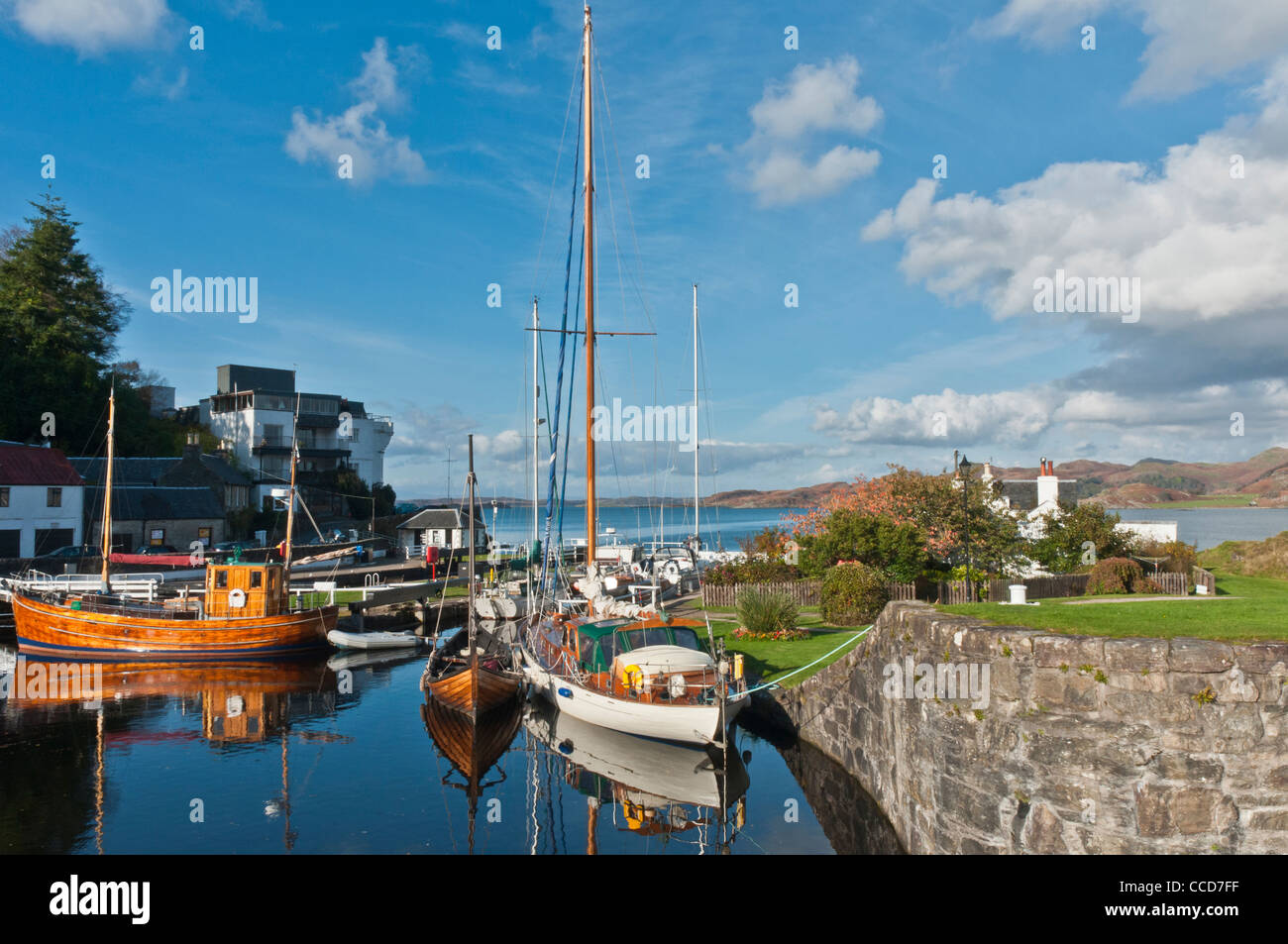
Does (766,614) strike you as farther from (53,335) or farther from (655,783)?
(53,335)

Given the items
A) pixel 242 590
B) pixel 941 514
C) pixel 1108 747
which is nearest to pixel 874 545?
pixel 941 514

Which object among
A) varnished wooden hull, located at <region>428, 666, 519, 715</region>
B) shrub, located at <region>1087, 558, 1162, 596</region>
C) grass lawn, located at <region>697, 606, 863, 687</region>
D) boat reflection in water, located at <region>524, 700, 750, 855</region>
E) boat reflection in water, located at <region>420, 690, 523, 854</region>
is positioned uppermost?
shrub, located at <region>1087, 558, 1162, 596</region>

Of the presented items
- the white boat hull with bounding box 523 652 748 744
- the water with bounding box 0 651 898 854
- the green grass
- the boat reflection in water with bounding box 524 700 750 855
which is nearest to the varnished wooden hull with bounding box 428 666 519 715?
the water with bounding box 0 651 898 854

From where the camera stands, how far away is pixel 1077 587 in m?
25.5

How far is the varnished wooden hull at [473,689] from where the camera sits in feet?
68.2

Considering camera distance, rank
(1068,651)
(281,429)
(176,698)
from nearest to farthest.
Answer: (1068,651) → (176,698) → (281,429)

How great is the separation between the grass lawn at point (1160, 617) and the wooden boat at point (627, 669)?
21.9 feet

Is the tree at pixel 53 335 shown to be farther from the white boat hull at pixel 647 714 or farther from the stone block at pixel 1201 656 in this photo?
the stone block at pixel 1201 656

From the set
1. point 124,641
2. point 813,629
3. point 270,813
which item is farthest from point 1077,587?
point 124,641

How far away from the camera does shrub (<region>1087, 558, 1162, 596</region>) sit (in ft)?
69.9

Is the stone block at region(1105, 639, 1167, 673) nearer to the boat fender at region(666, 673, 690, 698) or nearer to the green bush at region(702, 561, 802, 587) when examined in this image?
the boat fender at region(666, 673, 690, 698)

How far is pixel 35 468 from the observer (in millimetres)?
48469

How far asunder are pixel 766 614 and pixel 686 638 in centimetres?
481

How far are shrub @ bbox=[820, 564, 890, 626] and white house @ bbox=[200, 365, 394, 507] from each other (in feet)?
189
